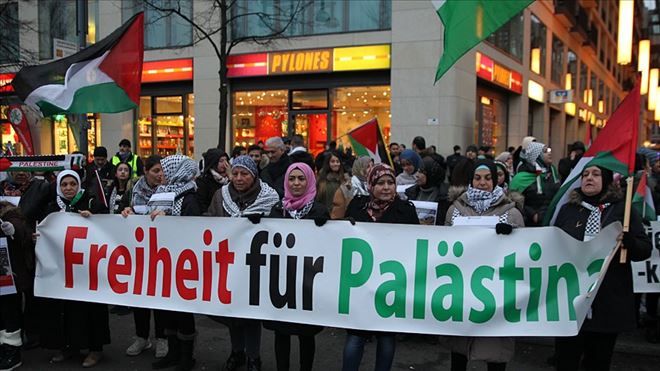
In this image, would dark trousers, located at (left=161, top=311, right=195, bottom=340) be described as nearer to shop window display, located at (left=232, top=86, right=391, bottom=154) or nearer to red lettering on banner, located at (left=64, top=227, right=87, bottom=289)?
red lettering on banner, located at (left=64, top=227, right=87, bottom=289)

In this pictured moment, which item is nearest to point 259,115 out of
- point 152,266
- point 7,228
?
point 7,228

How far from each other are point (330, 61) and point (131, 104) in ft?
35.5

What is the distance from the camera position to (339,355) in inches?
202

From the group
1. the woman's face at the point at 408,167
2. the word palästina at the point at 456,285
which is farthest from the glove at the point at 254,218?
the woman's face at the point at 408,167

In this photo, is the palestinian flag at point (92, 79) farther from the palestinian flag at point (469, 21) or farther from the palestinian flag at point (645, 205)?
the palestinian flag at point (645, 205)

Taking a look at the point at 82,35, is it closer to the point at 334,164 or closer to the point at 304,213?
the point at 334,164

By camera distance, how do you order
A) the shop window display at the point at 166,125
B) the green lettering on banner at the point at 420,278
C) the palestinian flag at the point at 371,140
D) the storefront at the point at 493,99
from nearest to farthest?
the green lettering on banner at the point at 420,278 < the palestinian flag at the point at 371,140 < the storefront at the point at 493,99 < the shop window display at the point at 166,125

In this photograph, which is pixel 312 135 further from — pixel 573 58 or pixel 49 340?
pixel 573 58

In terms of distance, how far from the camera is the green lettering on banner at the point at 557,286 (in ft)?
11.6

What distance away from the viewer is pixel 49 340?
491 cm

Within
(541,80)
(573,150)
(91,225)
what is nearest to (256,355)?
(91,225)

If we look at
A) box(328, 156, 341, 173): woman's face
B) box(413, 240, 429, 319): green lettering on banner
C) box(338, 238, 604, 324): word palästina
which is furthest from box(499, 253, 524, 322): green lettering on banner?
box(328, 156, 341, 173): woman's face

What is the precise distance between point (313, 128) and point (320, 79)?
5.22ft

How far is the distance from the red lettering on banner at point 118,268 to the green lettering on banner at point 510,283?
3.02 m
